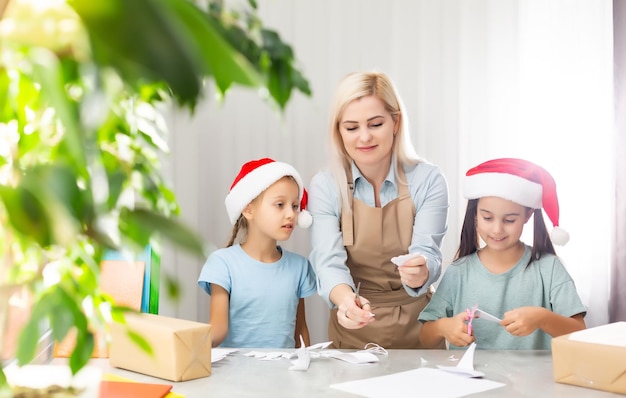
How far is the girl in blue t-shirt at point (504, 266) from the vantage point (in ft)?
Answer: 6.55

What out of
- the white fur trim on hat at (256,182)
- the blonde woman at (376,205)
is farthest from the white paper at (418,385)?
the white fur trim on hat at (256,182)

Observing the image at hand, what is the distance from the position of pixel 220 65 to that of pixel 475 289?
195cm

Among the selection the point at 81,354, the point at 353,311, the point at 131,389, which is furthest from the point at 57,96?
the point at 353,311

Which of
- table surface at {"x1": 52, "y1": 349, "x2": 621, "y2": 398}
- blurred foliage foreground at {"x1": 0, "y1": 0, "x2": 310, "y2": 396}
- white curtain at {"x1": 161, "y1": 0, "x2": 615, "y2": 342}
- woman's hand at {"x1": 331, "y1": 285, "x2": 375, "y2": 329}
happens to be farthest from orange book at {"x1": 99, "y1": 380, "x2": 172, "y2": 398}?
white curtain at {"x1": 161, "y1": 0, "x2": 615, "y2": 342}

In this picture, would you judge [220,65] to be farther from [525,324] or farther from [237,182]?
[237,182]

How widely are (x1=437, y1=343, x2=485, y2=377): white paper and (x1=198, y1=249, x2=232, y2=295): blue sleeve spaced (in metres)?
0.86

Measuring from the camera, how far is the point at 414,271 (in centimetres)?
190

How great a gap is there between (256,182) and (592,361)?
1.17m

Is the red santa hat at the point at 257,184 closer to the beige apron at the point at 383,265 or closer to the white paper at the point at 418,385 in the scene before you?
the beige apron at the point at 383,265

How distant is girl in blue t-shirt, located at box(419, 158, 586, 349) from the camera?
200cm

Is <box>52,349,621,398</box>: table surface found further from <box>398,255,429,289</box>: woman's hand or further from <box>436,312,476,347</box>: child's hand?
<box>398,255,429,289</box>: woman's hand

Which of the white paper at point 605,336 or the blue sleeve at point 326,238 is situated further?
the blue sleeve at point 326,238

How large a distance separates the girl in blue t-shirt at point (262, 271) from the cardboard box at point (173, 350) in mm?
629

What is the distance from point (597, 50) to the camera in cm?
275
